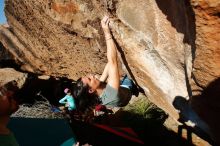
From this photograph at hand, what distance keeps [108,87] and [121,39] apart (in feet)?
2.01

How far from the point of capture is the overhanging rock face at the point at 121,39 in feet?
10.6

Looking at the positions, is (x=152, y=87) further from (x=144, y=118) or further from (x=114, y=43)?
(x=144, y=118)

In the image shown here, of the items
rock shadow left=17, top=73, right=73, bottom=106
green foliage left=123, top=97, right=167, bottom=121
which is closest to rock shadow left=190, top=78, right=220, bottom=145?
green foliage left=123, top=97, right=167, bottom=121

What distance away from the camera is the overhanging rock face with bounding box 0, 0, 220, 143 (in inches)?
127

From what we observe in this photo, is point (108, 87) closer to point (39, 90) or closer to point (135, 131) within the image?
point (135, 131)

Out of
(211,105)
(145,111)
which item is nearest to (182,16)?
(211,105)

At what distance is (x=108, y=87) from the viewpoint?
13.6ft

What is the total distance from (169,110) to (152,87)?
444 mm

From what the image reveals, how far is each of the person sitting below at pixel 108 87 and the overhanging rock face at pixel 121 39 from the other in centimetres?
13

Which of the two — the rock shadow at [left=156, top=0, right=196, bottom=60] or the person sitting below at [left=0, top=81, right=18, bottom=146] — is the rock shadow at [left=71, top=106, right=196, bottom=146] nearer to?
the person sitting below at [left=0, top=81, right=18, bottom=146]

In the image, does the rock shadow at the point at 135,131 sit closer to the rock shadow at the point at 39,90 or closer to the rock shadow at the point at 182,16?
the rock shadow at the point at 182,16

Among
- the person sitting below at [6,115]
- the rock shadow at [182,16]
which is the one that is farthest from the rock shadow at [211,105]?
the person sitting below at [6,115]

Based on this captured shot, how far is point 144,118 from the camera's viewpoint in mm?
8852

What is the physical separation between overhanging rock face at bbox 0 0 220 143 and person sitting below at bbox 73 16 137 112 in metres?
0.13
